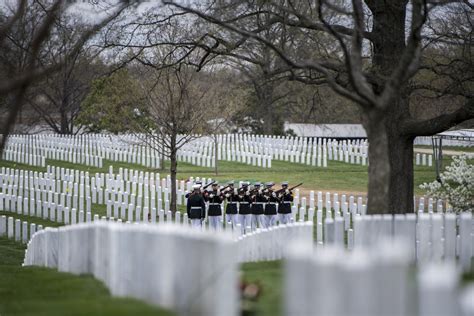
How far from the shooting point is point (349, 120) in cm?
6700

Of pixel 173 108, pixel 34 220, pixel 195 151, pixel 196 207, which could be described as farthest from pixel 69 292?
pixel 195 151

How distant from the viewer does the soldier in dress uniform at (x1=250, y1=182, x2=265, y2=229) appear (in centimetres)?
2381

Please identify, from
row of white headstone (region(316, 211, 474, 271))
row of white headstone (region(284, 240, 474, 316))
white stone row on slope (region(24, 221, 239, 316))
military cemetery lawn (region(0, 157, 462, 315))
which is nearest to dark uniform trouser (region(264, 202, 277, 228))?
military cemetery lawn (region(0, 157, 462, 315))

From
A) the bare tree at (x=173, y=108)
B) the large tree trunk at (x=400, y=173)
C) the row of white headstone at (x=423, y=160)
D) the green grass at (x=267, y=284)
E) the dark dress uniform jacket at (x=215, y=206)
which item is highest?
the bare tree at (x=173, y=108)

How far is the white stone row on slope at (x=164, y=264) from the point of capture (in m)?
5.89

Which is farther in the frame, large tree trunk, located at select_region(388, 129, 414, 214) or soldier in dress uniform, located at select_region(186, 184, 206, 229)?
soldier in dress uniform, located at select_region(186, 184, 206, 229)

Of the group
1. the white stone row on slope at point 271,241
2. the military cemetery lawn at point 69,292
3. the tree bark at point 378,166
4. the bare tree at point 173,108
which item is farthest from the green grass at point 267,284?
the bare tree at point 173,108

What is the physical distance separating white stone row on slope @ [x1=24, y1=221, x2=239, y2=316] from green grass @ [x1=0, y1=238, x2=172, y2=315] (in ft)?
0.45

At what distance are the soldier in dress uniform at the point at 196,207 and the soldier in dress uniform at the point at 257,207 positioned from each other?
144 cm

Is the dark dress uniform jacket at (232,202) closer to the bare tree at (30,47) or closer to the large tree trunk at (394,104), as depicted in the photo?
the large tree trunk at (394,104)

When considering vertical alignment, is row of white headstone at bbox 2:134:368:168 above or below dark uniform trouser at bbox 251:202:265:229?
above

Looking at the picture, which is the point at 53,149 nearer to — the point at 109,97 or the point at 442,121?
the point at 109,97

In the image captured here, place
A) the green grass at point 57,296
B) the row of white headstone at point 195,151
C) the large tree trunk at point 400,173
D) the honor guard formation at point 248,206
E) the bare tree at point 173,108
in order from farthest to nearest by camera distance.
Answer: the row of white headstone at point 195,151
the bare tree at point 173,108
the honor guard formation at point 248,206
the large tree trunk at point 400,173
the green grass at point 57,296

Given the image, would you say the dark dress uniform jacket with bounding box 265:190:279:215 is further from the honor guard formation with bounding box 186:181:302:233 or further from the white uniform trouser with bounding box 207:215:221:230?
the white uniform trouser with bounding box 207:215:221:230
